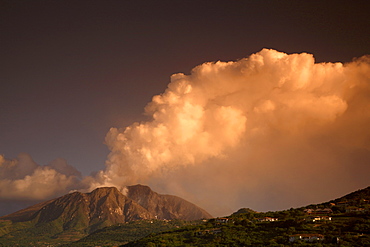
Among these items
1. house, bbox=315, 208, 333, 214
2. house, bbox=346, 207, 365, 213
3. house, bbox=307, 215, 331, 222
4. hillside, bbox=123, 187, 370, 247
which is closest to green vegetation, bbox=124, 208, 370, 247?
hillside, bbox=123, 187, 370, 247

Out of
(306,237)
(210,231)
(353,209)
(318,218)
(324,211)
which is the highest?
(324,211)

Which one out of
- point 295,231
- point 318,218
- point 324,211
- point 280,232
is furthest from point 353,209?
point 280,232

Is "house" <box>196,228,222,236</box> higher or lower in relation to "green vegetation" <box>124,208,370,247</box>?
higher

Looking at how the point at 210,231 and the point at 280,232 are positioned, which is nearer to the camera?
the point at 280,232

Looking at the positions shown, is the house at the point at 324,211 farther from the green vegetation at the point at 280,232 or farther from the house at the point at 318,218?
the house at the point at 318,218

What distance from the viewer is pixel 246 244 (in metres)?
152

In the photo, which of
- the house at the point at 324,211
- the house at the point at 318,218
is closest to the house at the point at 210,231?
the house at the point at 318,218

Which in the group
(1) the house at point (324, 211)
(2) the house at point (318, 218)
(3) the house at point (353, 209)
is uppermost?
(1) the house at point (324, 211)

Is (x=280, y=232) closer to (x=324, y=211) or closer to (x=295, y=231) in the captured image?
(x=295, y=231)

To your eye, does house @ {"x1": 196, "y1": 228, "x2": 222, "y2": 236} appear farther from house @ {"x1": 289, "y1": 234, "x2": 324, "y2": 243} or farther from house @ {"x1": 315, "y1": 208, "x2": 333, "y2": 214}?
house @ {"x1": 315, "y1": 208, "x2": 333, "y2": 214}

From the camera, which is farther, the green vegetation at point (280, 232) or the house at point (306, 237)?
the house at point (306, 237)

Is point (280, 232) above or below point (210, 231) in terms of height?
below

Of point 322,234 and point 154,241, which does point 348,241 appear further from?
point 154,241

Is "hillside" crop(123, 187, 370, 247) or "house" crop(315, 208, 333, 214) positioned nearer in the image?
"hillside" crop(123, 187, 370, 247)
